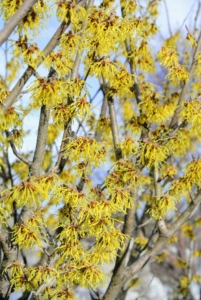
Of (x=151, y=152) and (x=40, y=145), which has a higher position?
(x=40, y=145)

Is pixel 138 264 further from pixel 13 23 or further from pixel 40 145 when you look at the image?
pixel 13 23

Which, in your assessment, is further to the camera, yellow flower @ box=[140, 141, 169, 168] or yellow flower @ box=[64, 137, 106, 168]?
yellow flower @ box=[140, 141, 169, 168]

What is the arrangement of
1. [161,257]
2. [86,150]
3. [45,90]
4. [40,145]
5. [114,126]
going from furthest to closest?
[161,257] < [114,126] < [40,145] < [86,150] < [45,90]

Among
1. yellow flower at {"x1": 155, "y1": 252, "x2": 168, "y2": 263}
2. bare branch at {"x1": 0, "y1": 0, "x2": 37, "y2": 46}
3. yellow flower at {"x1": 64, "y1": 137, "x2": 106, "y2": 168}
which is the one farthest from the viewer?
yellow flower at {"x1": 155, "y1": 252, "x2": 168, "y2": 263}

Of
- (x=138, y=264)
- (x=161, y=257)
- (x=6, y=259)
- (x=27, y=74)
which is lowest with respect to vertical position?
(x=138, y=264)

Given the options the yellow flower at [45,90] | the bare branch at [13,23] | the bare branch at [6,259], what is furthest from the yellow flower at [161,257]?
the bare branch at [13,23]

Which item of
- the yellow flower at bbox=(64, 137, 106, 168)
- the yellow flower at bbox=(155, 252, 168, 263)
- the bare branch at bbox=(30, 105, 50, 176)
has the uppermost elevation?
the bare branch at bbox=(30, 105, 50, 176)

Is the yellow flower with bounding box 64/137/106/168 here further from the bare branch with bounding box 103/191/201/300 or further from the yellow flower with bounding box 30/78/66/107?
the bare branch with bounding box 103/191/201/300

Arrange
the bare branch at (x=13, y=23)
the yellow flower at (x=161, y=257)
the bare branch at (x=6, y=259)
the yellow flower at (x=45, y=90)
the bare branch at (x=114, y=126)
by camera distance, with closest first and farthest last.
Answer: the bare branch at (x=13, y=23)
the yellow flower at (x=45, y=90)
the bare branch at (x=6, y=259)
the bare branch at (x=114, y=126)
the yellow flower at (x=161, y=257)

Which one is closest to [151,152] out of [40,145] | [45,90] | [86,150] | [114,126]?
[86,150]

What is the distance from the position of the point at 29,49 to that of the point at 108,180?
43.6 inches

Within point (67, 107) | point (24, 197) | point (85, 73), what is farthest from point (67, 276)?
point (85, 73)

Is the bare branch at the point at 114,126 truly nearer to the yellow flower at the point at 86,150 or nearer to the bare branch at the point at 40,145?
the yellow flower at the point at 86,150

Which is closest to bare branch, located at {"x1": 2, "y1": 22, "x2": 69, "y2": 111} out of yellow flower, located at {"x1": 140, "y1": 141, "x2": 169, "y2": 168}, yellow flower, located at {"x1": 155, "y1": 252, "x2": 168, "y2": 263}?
yellow flower, located at {"x1": 140, "y1": 141, "x2": 169, "y2": 168}
